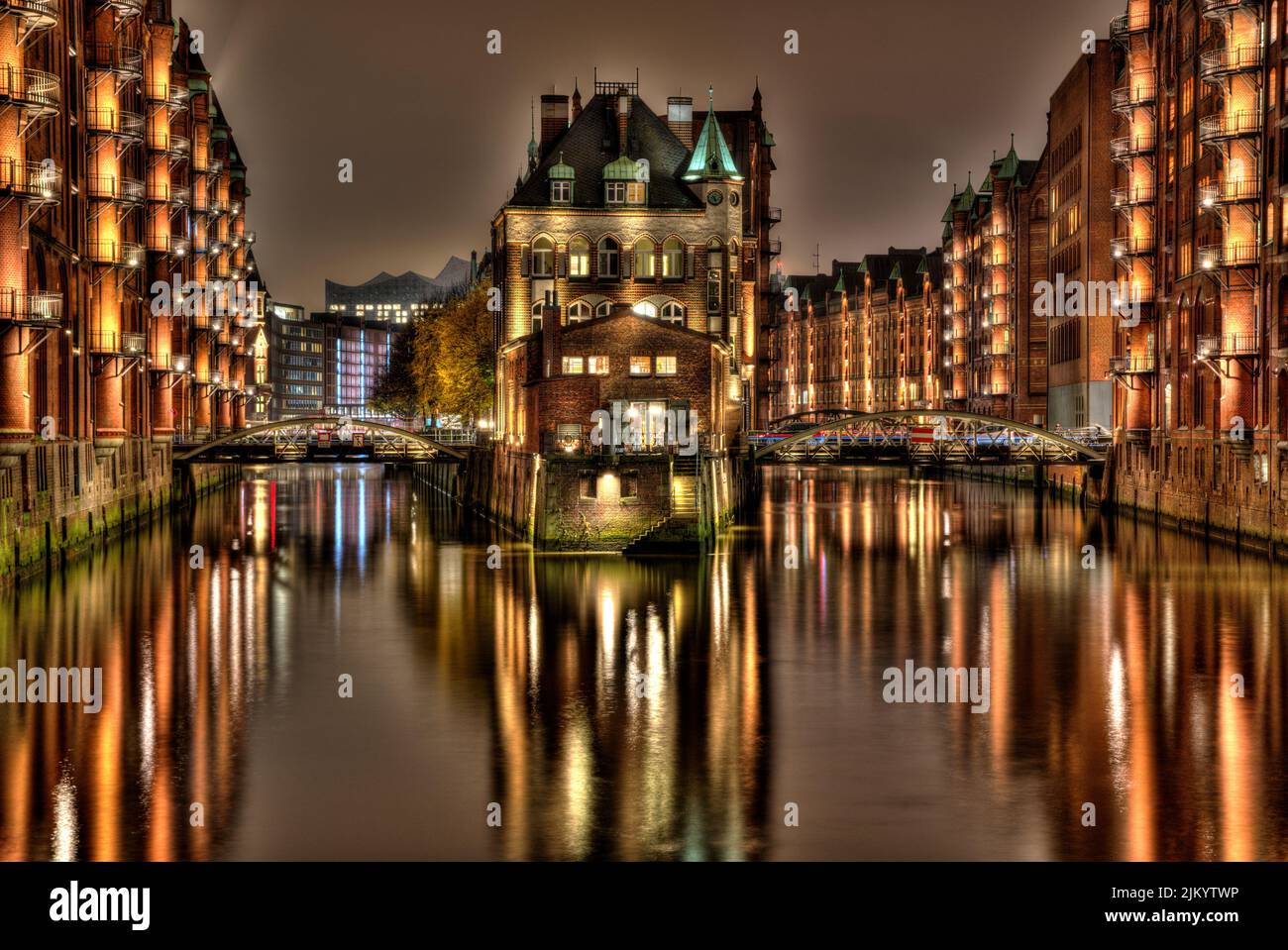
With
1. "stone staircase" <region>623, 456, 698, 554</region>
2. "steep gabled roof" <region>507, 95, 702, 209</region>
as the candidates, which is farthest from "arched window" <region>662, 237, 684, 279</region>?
"stone staircase" <region>623, 456, 698, 554</region>

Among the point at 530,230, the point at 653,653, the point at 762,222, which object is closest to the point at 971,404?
the point at 762,222

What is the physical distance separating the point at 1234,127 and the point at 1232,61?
223 cm

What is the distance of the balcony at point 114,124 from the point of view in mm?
57938

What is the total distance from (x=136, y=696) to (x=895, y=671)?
1585cm

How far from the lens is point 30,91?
44.5 metres

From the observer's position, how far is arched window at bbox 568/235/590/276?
71.5 metres

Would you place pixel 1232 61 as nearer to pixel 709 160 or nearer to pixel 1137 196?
pixel 1137 196

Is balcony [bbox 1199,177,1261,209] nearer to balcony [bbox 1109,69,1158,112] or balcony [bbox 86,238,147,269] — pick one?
balcony [bbox 1109,69,1158,112]

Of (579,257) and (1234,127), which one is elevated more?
(1234,127)

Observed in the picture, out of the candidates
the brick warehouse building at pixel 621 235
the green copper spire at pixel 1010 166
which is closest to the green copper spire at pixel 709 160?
the brick warehouse building at pixel 621 235

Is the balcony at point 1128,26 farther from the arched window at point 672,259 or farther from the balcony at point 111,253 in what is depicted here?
the balcony at point 111,253

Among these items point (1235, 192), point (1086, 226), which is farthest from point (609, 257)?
point (1086, 226)

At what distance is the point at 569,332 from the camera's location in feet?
187
